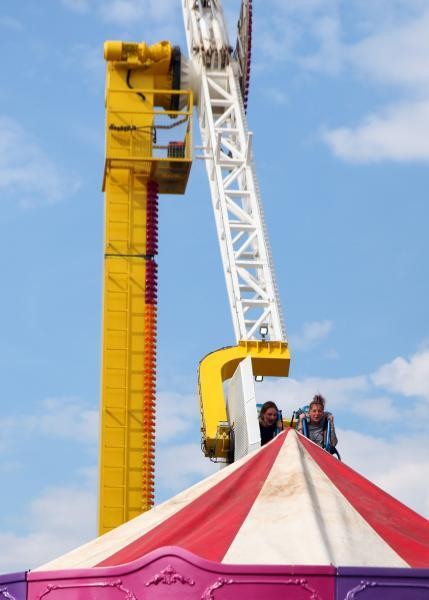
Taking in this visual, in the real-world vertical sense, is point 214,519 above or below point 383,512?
below

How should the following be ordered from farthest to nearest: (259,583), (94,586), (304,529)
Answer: (304,529)
(94,586)
(259,583)

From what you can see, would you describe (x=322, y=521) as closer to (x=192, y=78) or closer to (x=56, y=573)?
(x=56, y=573)

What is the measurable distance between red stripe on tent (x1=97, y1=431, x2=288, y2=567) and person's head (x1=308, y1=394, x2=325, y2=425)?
1.98m

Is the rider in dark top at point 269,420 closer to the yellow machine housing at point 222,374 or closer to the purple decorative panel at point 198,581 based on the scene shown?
the purple decorative panel at point 198,581

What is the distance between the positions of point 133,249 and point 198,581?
21072mm

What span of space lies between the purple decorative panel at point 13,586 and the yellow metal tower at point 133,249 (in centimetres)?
1745

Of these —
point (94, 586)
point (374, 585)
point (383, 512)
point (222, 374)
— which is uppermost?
point (222, 374)

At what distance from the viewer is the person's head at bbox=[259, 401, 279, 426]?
1379cm

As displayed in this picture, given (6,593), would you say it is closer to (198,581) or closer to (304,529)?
(198,581)

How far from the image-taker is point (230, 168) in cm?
3133

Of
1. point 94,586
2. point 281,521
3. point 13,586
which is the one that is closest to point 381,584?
point 281,521

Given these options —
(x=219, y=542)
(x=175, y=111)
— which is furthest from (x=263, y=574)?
(x=175, y=111)

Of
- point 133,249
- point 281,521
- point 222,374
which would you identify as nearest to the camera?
Answer: point 281,521

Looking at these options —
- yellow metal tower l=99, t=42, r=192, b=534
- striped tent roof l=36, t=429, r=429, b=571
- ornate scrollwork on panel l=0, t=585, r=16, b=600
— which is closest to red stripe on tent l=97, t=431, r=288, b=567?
striped tent roof l=36, t=429, r=429, b=571
